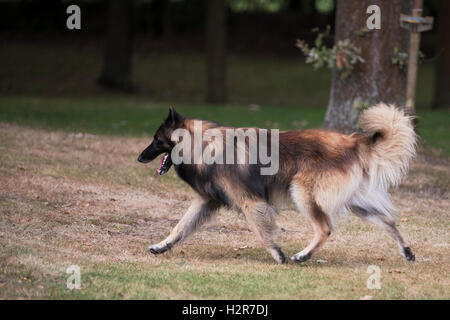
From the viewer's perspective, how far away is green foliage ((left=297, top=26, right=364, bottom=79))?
11.7m

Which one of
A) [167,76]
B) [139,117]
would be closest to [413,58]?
[139,117]

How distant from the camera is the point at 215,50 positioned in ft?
70.1

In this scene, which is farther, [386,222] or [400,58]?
[400,58]

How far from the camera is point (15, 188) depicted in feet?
30.0

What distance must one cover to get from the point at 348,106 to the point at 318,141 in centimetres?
533

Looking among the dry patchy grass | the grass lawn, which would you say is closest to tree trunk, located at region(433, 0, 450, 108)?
the grass lawn

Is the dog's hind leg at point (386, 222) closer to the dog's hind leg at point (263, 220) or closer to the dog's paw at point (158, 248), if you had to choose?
the dog's hind leg at point (263, 220)

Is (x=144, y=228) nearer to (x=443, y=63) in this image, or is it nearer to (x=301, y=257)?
(x=301, y=257)

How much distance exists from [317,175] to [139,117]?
382 inches

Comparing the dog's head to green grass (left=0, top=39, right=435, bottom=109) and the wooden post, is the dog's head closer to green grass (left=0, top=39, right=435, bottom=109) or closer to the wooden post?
the wooden post

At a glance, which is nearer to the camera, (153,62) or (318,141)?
(318,141)

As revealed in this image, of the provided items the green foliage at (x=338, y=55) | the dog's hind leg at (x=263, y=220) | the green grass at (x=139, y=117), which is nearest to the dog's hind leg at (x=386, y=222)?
the dog's hind leg at (x=263, y=220)

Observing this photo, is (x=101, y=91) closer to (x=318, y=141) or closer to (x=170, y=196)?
(x=170, y=196)
